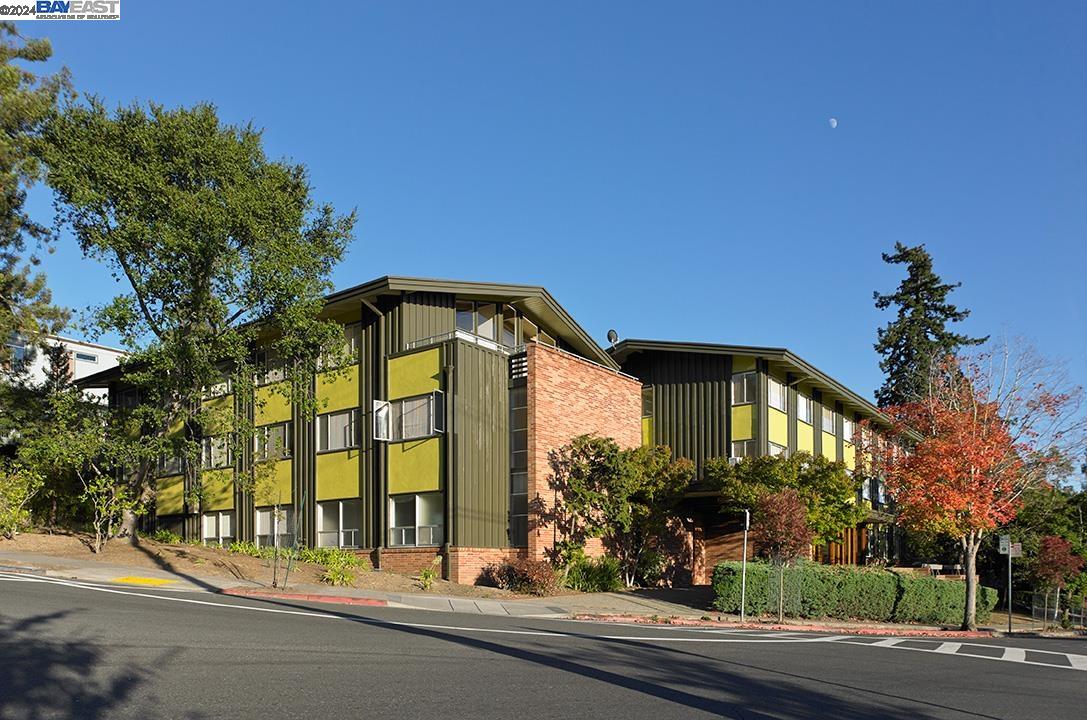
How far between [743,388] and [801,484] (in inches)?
254

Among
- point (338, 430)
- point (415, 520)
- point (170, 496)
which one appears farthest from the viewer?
point (170, 496)

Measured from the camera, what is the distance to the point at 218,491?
37.7 m

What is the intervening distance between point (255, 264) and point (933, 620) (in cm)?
2421

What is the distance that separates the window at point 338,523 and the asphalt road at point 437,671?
569 inches

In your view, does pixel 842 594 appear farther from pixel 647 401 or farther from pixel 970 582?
pixel 647 401

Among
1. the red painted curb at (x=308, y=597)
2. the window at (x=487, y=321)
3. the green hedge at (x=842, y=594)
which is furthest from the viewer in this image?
the window at (x=487, y=321)

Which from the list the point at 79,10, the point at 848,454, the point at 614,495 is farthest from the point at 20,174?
the point at 848,454

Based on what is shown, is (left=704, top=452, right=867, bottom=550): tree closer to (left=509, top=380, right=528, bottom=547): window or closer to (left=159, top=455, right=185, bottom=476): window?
(left=509, top=380, right=528, bottom=547): window

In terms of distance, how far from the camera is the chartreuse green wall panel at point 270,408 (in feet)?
116

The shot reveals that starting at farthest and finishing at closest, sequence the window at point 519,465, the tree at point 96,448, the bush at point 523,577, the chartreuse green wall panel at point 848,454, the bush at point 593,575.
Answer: the chartreuse green wall panel at point 848,454
the window at point 519,465
the bush at point 593,575
the tree at point 96,448
the bush at point 523,577

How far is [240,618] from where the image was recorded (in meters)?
15.3

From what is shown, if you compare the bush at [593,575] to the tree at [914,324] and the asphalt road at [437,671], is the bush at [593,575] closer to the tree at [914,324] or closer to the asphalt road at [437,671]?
the asphalt road at [437,671]

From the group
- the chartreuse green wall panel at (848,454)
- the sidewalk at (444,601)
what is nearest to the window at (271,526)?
the sidewalk at (444,601)

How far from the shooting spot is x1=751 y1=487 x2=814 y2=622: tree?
26047 mm
